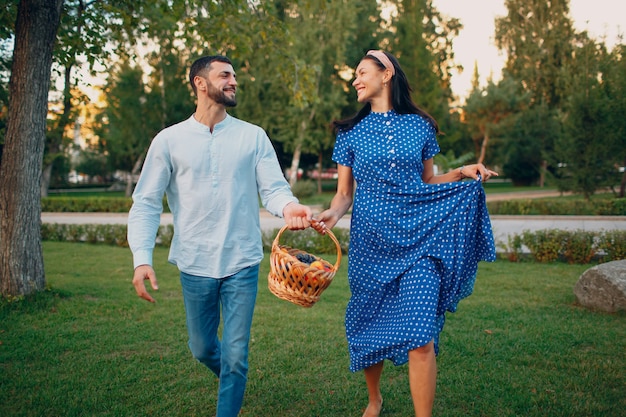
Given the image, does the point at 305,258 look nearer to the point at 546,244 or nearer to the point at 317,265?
the point at 317,265

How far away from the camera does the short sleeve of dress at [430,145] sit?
355 cm

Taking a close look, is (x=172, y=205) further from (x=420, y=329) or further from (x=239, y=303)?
(x=420, y=329)

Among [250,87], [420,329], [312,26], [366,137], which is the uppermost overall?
[312,26]

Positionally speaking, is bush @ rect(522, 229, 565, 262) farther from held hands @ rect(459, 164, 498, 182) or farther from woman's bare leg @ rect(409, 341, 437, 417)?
woman's bare leg @ rect(409, 341, 437, 417)

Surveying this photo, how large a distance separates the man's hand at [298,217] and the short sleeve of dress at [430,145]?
1.04 m

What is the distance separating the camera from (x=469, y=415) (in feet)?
11.9

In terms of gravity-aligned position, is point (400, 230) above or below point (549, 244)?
above

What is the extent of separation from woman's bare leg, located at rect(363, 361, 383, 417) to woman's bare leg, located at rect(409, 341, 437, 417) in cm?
55

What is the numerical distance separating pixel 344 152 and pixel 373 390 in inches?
63.7

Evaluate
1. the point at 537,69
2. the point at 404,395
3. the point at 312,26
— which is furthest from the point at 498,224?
the point at 537,69

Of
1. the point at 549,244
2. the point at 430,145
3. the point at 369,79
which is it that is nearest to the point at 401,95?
the point at 369,79

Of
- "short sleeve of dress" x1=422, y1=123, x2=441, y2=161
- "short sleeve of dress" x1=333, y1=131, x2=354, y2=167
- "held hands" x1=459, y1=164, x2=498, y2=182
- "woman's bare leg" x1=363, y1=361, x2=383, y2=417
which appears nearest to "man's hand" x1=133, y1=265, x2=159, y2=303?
"short sleeve of dress" x1=333, y1=131, x2=354, y2=167

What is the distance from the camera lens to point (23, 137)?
21.2ft

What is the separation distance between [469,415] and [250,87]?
30.9 metres
